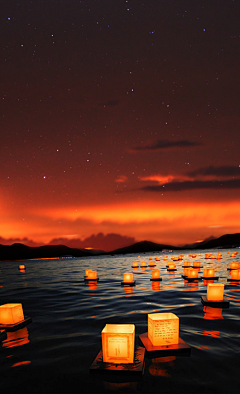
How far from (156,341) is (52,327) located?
5869 millimetres

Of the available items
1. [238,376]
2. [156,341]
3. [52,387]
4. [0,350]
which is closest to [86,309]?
[0,350]

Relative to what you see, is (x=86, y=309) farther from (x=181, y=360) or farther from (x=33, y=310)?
(x=181, y=360)

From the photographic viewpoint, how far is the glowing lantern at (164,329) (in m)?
8.60

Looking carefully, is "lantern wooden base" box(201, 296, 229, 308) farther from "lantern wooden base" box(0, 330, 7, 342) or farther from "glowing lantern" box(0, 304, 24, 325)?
"lantern wooden base" box(0, 330, 7, 342)

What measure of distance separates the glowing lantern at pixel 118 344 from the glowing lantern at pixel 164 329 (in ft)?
4.73

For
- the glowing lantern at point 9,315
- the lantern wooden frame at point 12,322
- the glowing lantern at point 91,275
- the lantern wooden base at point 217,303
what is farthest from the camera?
the glowing lantern at point 91,275

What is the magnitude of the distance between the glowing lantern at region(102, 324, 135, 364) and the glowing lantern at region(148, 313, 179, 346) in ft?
4.73

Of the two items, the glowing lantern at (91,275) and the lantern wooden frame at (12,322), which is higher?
the lantern wooden frame at (12,322)

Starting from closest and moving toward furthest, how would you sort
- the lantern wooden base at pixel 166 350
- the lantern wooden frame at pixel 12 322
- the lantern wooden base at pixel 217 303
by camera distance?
1. the lantern wooden base at pixel 166 350
2. the lantern wooden frame at pixel 12 322
3. the lantern wooden base at pixel 217 303

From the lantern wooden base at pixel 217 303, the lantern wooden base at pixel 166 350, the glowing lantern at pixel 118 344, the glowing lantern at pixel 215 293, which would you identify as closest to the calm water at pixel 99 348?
the lantern wooden base at pixel 166 350

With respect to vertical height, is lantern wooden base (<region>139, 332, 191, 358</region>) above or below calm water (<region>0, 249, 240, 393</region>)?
above

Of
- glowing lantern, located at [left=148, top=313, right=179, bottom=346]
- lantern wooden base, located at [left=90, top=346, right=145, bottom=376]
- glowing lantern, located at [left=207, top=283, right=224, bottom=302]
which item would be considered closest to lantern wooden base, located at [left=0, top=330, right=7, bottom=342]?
lantern wooden base, located at [left=90, top=346, right=145, bottom=376]

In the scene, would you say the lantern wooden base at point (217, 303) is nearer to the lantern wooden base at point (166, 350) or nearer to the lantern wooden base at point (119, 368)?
the lantern wooden base at point (166, 350)

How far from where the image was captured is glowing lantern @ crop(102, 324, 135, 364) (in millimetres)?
7242
